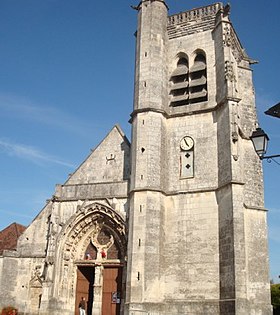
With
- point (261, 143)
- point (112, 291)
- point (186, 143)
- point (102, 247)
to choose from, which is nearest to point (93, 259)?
point (102, 247)

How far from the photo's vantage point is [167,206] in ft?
52.2

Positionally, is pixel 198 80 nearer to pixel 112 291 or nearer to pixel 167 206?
pixel 167 206

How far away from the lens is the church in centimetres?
1448

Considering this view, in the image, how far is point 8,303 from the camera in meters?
17.0

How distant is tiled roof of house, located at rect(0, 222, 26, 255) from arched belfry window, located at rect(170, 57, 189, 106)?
31.0 feet

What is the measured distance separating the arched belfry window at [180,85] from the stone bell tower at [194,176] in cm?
4

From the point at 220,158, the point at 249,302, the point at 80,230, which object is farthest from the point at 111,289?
the point at 220,158

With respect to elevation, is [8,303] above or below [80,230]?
below

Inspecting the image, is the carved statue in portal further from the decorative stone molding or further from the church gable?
the church gable

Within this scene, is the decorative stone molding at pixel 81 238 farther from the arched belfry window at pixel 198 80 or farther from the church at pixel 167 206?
the arched belfry window at pixel 198 80

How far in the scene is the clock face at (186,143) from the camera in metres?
16.6

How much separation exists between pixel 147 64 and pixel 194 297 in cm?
896

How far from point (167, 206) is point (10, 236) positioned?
8.55 meters

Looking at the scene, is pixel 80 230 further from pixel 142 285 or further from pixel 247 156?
pixel 247 156
